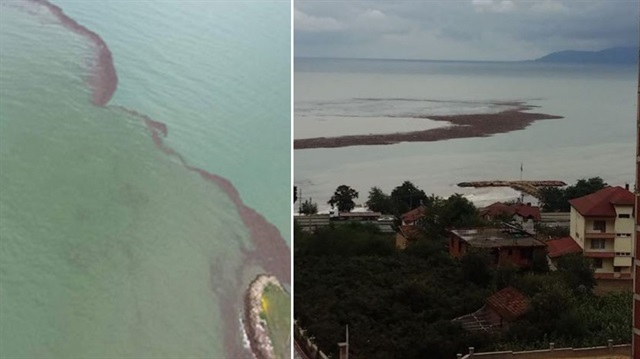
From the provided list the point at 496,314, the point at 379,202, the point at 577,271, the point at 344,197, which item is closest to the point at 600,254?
the point at 577,271

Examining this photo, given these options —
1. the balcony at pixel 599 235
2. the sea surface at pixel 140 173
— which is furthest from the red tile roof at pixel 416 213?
the balcony at pixel 599 235

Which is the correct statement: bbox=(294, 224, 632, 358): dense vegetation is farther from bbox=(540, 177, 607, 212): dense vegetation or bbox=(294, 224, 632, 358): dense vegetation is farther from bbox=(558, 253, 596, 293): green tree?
bbox=(540, 177, 607, 212): dense vegetation

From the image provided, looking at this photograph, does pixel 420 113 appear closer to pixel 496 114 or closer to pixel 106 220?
pixel 496 114

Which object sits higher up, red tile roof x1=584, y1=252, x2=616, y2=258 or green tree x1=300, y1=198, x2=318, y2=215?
green tree x1=300, y1=198, x2=318, y2=215

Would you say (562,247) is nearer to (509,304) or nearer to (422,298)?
(509,304)

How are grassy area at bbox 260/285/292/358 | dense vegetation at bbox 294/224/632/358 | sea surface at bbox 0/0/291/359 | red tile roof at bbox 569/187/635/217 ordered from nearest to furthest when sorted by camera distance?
sea surface at bbox 0/0/291/359 < grassy area at bbox 260/285/292/358 < dense vegetation at bbox 294/224/632/358 < red tile roof at bbox 569/187/635/217

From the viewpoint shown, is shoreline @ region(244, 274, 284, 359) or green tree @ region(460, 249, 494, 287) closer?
shoreline @ region(244, 274, 284, 359)

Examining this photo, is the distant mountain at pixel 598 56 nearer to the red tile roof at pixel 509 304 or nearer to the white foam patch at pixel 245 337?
the red tile roof at pixel 509 304

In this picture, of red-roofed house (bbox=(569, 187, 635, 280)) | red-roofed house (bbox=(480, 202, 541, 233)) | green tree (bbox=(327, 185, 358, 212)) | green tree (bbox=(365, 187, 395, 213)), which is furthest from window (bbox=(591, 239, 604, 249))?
green tree (bbox=(327, 185, 358, 212))
